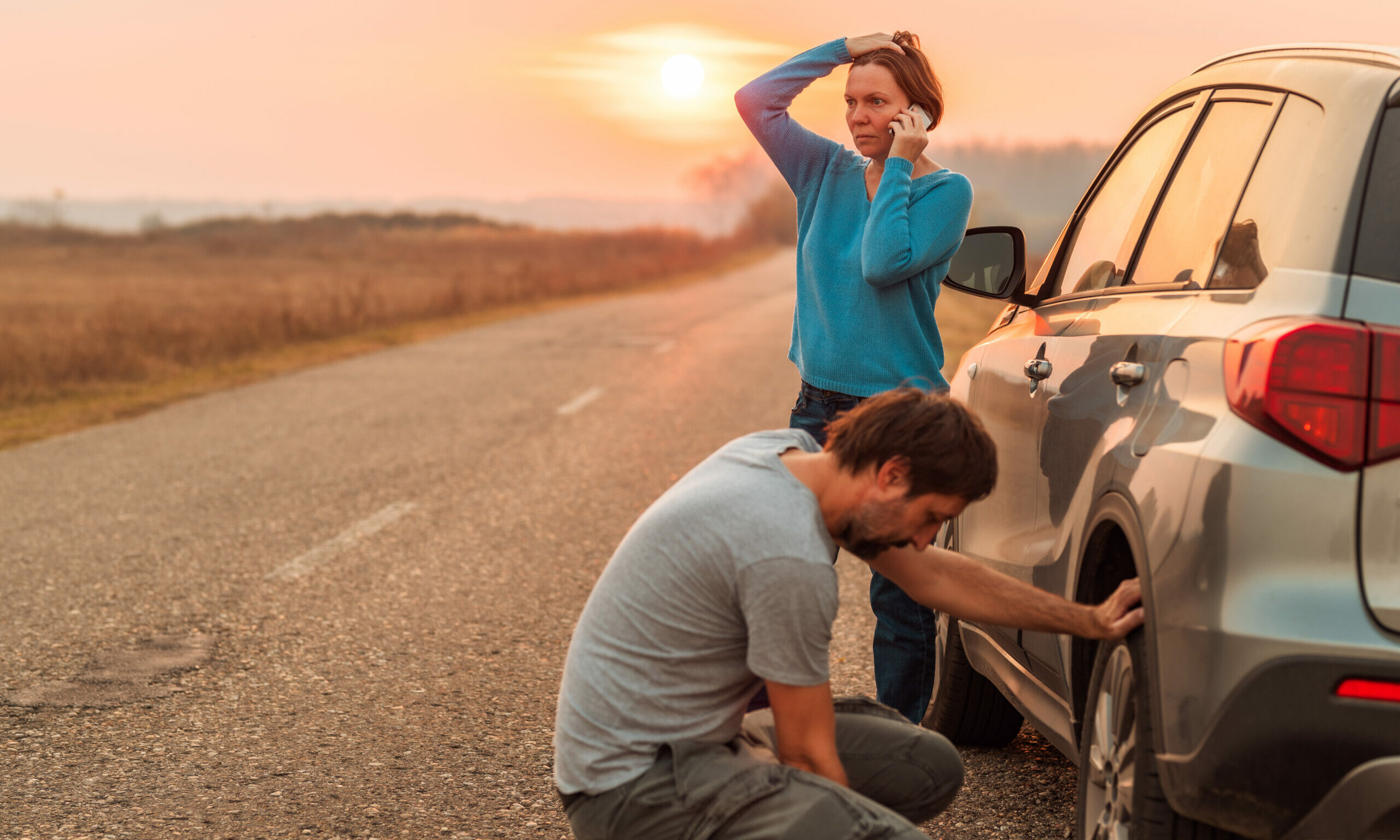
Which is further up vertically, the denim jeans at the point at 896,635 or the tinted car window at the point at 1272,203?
the tinted car window at the point at 1272,203

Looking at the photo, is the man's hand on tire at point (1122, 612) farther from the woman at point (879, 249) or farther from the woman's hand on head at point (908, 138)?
the woman's hand on head at point (908, 138)

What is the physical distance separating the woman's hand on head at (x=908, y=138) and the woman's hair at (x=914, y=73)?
0.08 metres

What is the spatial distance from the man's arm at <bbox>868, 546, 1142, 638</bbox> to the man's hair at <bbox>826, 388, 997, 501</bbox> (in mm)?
349

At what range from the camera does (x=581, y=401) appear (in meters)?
12.2

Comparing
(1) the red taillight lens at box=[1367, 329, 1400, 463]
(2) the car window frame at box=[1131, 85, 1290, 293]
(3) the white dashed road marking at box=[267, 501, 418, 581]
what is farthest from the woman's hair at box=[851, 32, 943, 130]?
(3) the white dashed road marking at box=[267, 501, 418, 581]

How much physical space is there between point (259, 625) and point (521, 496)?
2.70m

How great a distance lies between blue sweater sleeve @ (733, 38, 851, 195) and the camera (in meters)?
3.81

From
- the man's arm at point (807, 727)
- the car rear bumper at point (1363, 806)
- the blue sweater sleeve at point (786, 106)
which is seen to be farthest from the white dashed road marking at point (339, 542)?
the car rear bumper at point (1363, 806)

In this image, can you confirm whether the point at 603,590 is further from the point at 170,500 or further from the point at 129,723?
the point at 170,500

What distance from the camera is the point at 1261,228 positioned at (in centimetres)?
239

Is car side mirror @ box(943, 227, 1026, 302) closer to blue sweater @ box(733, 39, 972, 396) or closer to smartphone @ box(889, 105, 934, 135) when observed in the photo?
blue sweater @ box(733, 39, 972, 396)

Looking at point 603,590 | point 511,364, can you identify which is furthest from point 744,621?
point 511,364

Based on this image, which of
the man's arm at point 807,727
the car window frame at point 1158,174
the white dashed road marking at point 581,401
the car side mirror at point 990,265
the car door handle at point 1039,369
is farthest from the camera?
the white dashed road marking at point 581,401

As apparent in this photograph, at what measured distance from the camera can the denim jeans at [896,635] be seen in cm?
366
